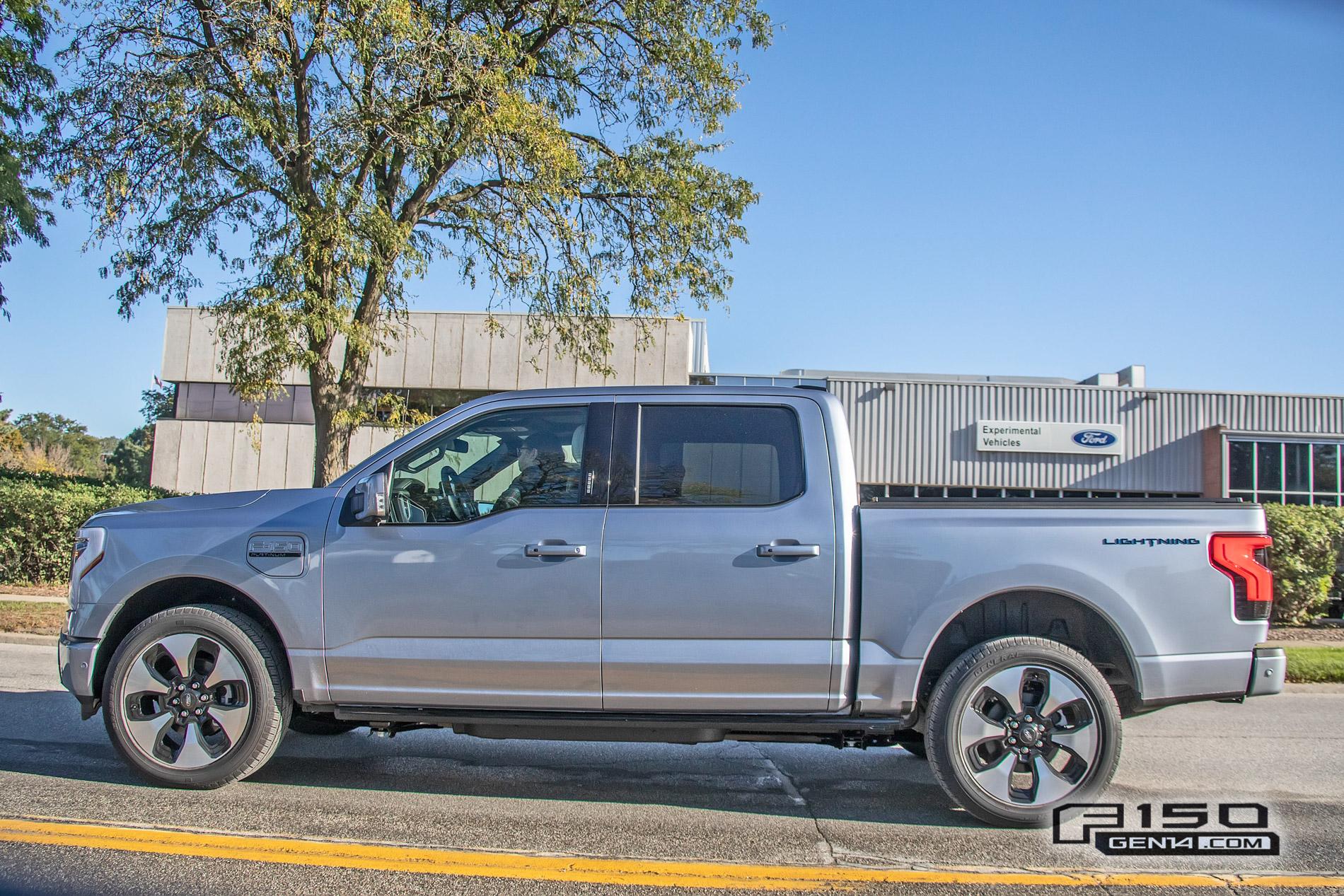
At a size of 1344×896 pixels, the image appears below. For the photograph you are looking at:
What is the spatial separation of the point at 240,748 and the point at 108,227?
1135cm

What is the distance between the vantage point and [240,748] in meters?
4.43

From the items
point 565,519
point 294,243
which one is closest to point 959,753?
point 565,519

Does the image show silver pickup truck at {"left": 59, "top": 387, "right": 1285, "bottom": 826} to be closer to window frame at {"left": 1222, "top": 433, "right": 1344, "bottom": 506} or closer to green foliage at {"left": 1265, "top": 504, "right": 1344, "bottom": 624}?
green foliage at {"left": 1265, "top": 504, "right": 1344, "bottom": 624}

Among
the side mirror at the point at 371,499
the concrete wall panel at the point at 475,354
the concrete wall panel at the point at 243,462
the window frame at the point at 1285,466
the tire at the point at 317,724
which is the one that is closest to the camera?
the side mirror at the point at 371,499

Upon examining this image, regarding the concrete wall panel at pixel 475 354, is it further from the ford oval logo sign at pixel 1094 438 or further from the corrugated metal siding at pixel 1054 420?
the ford oval logo sign at pixel 1094 438

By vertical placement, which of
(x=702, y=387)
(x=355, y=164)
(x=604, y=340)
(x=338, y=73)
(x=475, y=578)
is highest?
(x=338, y=73)

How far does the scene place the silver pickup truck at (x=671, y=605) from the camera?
421cm

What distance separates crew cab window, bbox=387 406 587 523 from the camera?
4535 millimetres

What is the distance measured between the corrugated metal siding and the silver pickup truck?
21.9 metres

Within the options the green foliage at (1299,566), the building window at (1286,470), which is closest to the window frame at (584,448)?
the green foliage at (1299,566)

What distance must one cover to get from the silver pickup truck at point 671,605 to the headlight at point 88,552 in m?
0.02

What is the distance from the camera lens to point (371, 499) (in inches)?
173

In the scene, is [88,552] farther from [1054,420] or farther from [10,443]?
[10,443]

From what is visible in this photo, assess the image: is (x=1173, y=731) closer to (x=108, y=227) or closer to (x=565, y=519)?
(x=565, y=519)
